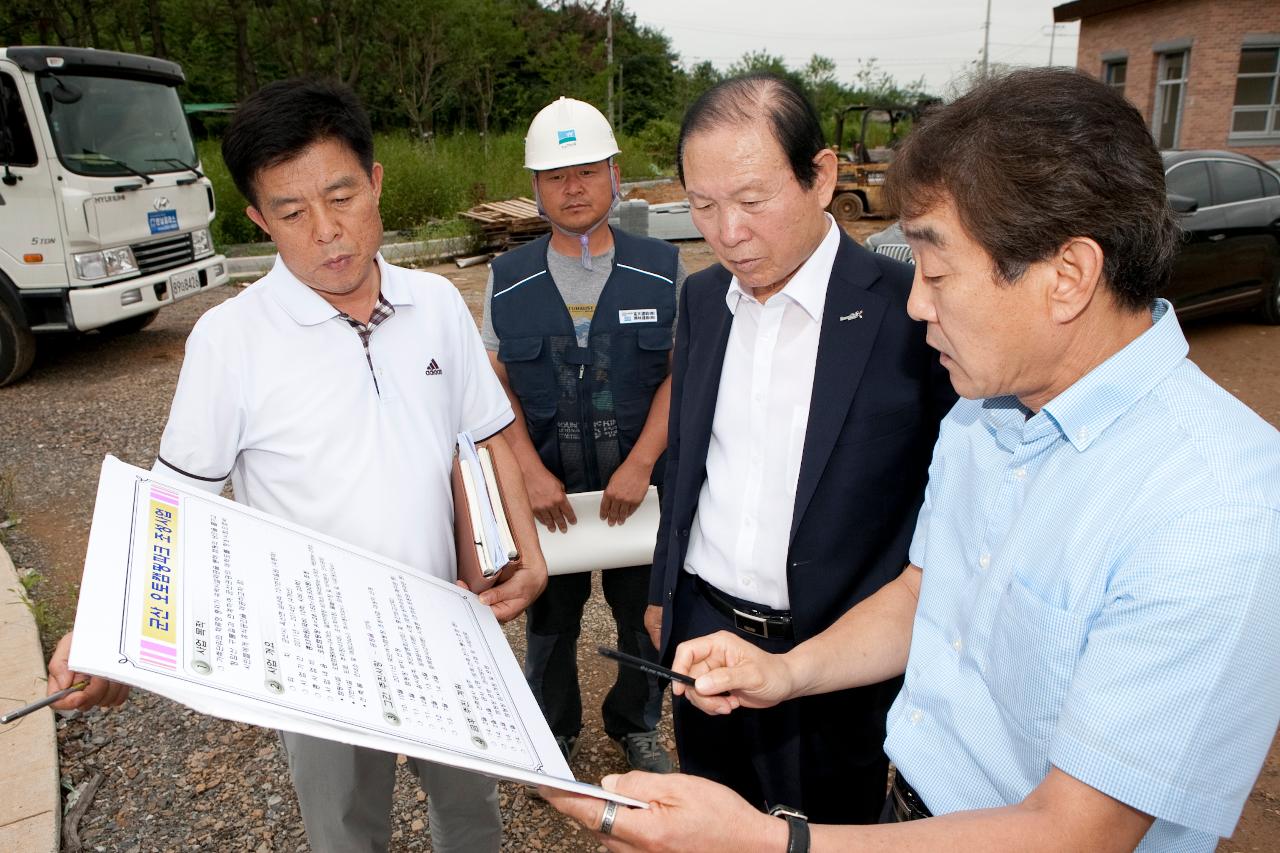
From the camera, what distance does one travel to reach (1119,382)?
1.06 meters

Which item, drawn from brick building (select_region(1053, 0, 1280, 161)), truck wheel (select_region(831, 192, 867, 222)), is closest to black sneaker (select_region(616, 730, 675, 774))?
truck wheel (select_region(831, 192, 867, 222))

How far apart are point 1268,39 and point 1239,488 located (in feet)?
75.7

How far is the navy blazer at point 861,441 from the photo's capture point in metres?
1.86

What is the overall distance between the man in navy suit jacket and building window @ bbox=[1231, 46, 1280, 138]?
22.1 meters

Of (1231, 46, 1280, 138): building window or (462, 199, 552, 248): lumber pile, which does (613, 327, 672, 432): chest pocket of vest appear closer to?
(462, 199, 552, 248): lumber pile

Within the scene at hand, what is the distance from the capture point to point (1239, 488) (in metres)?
0.93

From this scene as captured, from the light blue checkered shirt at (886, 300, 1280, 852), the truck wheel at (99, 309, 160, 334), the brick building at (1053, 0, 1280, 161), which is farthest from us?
the brick building at (1053, 0, 1280, 161)

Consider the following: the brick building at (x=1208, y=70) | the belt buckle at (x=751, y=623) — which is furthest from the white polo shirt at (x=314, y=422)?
the brick building at (x=1208, y=70)

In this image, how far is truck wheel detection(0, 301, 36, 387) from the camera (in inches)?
275

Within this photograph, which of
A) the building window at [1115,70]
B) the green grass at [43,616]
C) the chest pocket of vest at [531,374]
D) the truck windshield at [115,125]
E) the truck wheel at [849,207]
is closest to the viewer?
the chest pocket of vest at [531,374]

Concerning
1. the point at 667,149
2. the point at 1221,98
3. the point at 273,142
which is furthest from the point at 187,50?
the point at 273,142

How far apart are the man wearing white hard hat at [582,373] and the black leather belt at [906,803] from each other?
4.76ft

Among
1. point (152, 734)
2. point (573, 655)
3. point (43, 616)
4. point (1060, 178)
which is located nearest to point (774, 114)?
point (1060, 178)

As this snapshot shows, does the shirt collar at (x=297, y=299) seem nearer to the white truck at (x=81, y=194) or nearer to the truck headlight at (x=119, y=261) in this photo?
the white truck at (x=81, y=194)
